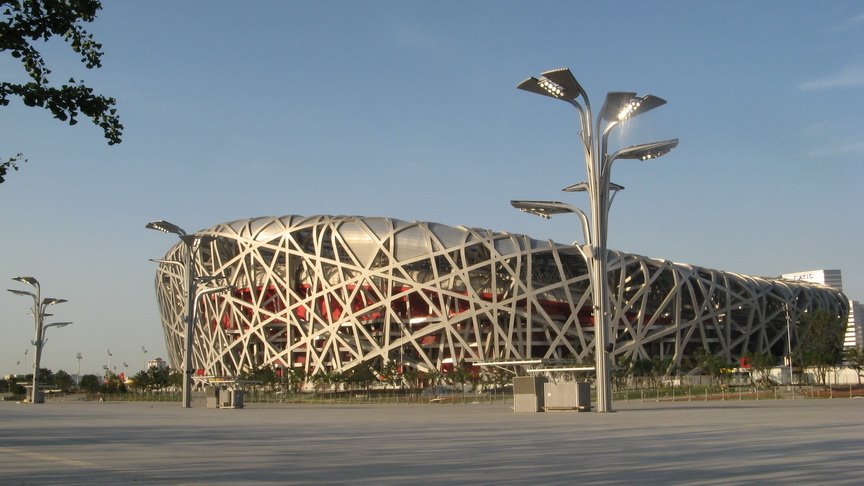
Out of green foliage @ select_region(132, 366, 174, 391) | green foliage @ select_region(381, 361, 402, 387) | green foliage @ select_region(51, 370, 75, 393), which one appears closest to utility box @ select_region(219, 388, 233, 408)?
green foliage @ select_region(381, 361, 402, 387)

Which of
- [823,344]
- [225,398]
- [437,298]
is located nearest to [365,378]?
[437,298]

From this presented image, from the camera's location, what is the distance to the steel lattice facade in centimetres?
7238

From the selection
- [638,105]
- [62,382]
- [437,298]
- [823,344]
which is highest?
[638,105]

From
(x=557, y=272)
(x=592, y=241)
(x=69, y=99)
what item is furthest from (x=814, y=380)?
(x=69, y=99)

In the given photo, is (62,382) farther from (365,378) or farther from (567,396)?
(567,396)

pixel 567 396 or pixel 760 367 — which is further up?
pixel 760 367

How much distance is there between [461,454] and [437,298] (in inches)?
2394

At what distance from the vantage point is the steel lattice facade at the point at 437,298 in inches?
2849

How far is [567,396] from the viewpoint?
94.3 ft

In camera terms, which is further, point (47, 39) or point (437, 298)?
point (437, 298)

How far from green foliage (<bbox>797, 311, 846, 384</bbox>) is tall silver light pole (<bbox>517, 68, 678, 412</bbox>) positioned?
42.7m

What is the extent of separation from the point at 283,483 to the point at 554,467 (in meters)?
3.36

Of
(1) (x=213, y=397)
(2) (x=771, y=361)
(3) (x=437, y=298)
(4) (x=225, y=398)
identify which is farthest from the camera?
(3) (x=437, y=298)

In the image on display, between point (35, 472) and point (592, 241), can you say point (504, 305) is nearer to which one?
point (592, 241)
